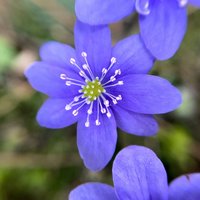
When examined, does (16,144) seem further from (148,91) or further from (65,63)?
(148,91)

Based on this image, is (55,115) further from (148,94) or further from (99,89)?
(148,94)

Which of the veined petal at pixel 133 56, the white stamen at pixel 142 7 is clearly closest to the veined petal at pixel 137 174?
the veined petal at pixel 133 56

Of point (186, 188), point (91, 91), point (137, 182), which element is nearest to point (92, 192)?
point (137, 182)

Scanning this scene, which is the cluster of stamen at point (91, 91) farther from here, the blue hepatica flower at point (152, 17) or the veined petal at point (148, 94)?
the blue hepatica flower at point (152, 17)

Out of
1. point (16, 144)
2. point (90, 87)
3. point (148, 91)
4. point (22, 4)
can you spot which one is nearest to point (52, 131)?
point (16, 144)

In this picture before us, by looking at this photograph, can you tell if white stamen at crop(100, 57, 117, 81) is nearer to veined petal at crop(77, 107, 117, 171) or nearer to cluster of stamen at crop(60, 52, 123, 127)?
cluster of stamen at crop(60, 52, 123, 127)
